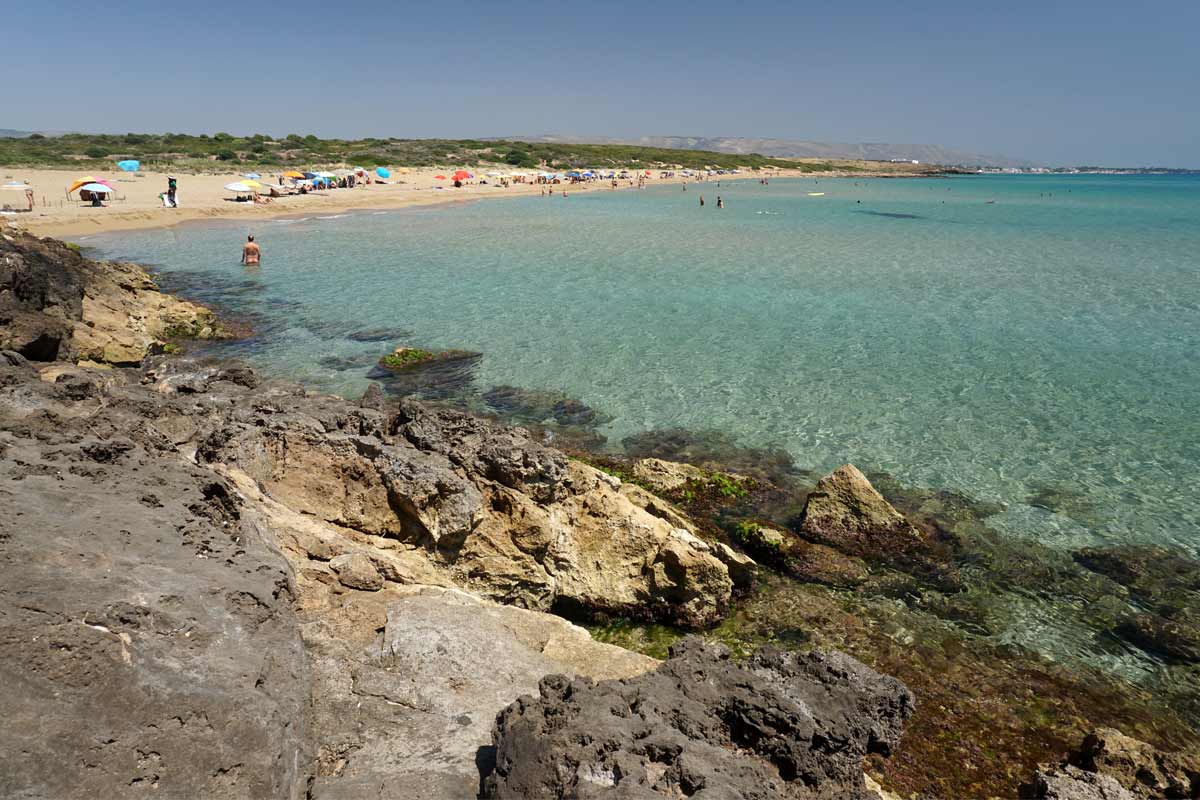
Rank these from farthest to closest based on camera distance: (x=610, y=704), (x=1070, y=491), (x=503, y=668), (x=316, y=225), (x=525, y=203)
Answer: (x=525, y=203) < (x=316, y=225) < (x=1070, y=491) < (x=503, y=668) < (x=610, y=704)

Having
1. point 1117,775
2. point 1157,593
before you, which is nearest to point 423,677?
point 1117,775

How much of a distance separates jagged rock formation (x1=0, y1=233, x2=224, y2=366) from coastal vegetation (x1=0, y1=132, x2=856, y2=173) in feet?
210

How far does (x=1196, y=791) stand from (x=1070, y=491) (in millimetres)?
7412

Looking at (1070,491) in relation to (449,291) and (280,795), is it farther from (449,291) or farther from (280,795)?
(449,291)

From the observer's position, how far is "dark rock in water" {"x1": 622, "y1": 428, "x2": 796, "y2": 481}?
1290 centimetres

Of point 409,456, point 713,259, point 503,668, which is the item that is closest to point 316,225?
point 713,259

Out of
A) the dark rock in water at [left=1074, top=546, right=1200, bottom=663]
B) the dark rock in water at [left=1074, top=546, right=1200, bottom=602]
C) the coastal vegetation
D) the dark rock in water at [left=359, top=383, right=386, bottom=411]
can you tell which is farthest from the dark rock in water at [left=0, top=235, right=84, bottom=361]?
the coastal vegetation

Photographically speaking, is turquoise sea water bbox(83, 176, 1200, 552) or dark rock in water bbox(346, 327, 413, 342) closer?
turquoise sea water bbox(83, 176, 1200, 552)

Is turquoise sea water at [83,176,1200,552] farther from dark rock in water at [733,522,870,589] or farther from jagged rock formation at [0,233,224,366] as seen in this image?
dark rock in water at [733,522,870,589]

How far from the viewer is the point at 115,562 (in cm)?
399

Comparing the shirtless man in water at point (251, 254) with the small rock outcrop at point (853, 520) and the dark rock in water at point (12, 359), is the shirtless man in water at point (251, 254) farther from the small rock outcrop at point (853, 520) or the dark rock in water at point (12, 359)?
the small rock outcrop at point (853, 520)

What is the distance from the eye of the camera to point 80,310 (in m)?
15.8

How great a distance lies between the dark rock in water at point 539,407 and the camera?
14.9 m

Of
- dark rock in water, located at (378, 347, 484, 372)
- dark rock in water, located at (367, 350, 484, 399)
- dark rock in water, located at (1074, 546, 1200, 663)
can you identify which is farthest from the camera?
dark rock in water, located at (378, 347, 484, 372)
